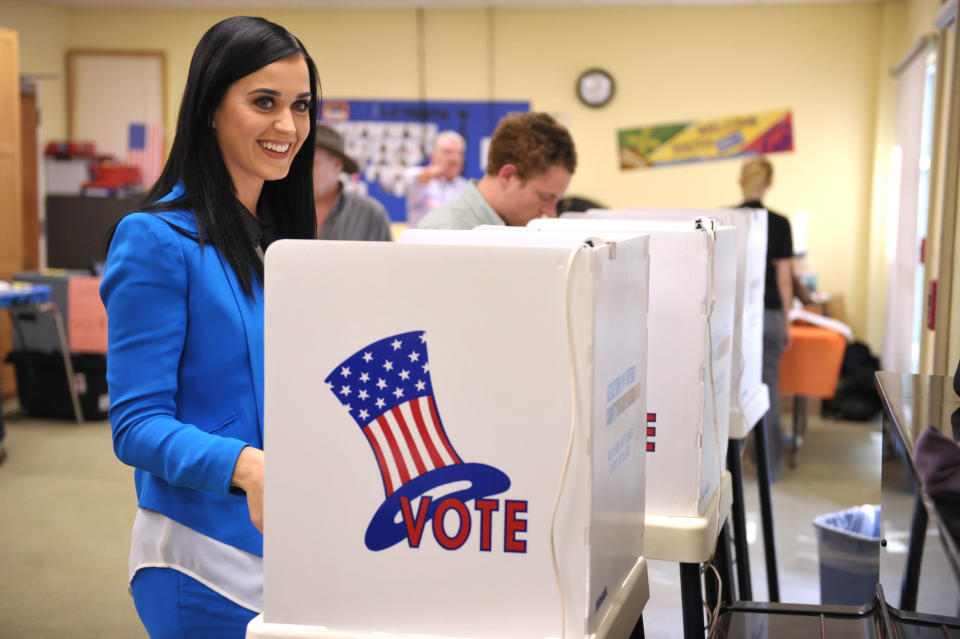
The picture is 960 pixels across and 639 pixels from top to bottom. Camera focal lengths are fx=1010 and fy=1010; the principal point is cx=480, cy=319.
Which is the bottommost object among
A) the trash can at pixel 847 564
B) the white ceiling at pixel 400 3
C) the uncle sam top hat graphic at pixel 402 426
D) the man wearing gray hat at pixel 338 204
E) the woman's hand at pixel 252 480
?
the trash can at pixel 847 564

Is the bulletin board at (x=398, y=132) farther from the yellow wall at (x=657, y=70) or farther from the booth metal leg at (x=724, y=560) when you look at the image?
the booth metal leg at (x=724, y=560)

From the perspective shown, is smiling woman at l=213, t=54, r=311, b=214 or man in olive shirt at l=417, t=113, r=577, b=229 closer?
smiling woman at l=213, t=54, r=311, b=214

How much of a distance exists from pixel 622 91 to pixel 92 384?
4475 millimetres

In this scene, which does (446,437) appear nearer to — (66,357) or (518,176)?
(518,176)

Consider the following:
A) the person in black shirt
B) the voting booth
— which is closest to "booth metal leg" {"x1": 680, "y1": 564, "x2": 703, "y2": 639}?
the voting booth

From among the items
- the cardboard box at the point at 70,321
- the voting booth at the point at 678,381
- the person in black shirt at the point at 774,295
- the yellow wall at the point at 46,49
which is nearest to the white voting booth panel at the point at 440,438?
the voting booth at the point at 678,381

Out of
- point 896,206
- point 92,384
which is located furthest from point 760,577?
point 92,384

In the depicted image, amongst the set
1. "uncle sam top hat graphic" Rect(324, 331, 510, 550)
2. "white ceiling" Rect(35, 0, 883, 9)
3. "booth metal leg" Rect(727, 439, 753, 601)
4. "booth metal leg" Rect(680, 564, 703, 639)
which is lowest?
"booth metal leg" Rect(727, 439, 753, 601)

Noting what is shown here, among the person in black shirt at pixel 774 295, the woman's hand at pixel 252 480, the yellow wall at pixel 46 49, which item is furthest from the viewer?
the yellow wall at pixel 46 49

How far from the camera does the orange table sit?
18.6 ft

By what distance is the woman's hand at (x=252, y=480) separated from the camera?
1079 millimetres

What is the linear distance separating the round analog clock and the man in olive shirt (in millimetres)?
5525

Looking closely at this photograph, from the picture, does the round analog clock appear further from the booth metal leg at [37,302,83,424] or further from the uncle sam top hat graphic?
the uncle sam top hat graphic

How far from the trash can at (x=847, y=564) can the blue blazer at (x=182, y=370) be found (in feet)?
6.85
